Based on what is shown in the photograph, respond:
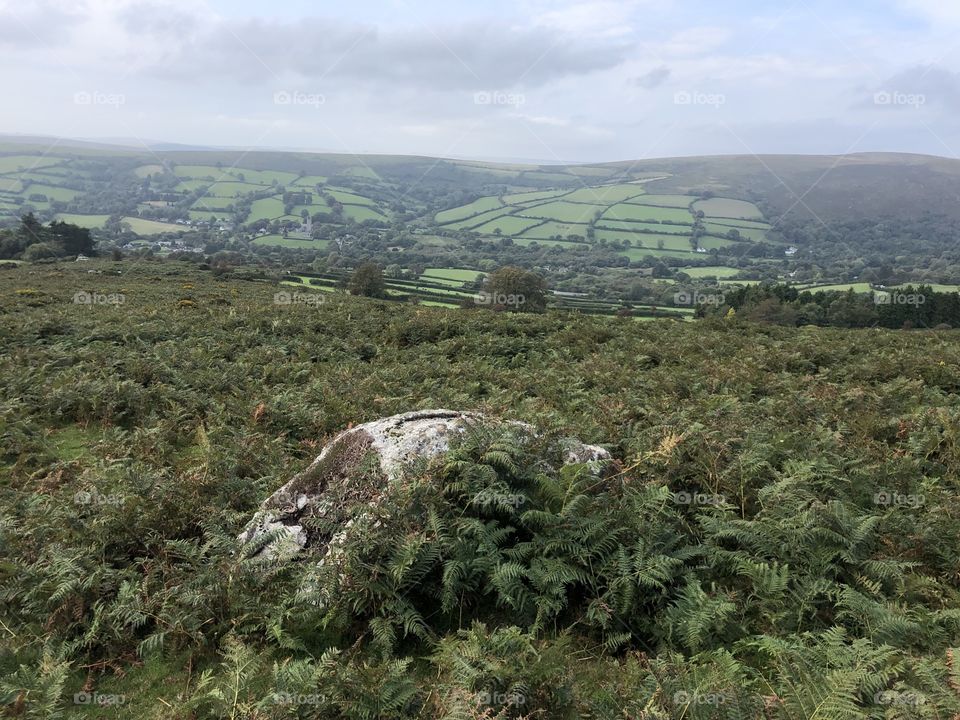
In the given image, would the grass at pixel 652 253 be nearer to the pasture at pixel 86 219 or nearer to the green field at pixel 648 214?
the green field at pixel 648 214

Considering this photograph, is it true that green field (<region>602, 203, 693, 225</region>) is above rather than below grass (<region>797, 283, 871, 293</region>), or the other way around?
above

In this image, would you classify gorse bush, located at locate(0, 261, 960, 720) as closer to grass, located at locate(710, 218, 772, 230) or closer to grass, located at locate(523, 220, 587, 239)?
grass, located at locate(523, 220, 587, 239)

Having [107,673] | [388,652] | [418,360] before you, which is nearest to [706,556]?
[388,652]

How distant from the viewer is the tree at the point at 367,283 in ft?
170

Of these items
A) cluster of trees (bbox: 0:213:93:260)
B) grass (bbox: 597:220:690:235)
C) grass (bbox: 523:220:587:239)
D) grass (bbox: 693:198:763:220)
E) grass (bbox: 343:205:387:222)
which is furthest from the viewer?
grass (bbox: 343:205:387:222)

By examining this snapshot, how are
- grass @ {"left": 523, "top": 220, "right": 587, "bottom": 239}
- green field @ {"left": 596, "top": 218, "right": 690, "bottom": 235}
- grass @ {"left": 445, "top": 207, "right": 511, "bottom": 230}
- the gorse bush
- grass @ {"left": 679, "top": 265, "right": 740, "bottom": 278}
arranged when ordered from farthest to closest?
grass @ {"left": 445, "top": 207, "right": 511, "bottom": 230} < green field @ {"left": 596, "top": 218, "right": 690, "bottom": 235} < grass @ {"left": 523, "top": 220, "right": 587, "bottom": 239} < grass @ {"left": 679, "top": 265, "right": 740, "bottom": 278} < the gorse bush

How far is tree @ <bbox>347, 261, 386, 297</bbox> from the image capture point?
51812mm

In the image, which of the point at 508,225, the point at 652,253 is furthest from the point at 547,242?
the point at 652,253

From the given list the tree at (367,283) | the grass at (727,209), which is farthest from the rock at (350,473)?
the grass at (727,209)

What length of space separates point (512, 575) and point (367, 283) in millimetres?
48587

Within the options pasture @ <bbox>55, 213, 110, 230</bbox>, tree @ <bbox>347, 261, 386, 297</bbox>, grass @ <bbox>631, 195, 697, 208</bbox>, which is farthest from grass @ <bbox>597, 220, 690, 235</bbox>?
pasture @ <bbox>55, 213, 110, 230</bbox>

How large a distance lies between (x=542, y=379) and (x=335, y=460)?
788 centimetres

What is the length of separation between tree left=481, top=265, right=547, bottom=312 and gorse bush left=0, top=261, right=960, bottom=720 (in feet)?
112

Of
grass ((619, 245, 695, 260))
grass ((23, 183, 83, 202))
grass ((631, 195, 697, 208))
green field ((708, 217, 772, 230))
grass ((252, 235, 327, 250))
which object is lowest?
grass ((252, 235, 327, 250))
